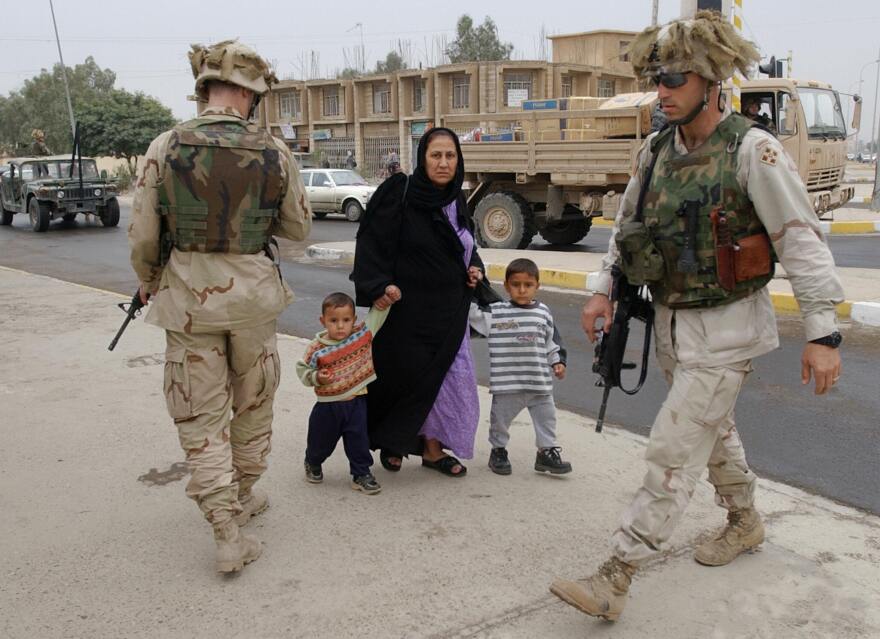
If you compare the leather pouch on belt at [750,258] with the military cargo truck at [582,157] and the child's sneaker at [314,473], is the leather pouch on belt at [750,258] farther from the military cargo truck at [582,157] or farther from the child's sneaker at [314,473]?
the military cargo truck at [582,157]

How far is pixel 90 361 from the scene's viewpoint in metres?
5.99

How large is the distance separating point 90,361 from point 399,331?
3.25 m

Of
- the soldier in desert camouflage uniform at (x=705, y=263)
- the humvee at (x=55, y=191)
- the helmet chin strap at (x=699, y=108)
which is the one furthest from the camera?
the humvee at (x=55, y=191)

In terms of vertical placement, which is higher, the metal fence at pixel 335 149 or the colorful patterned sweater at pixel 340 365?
the metal fence at pixel 335 149

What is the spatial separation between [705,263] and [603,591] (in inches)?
41.8

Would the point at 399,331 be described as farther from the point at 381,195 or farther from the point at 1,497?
the point at 1,497

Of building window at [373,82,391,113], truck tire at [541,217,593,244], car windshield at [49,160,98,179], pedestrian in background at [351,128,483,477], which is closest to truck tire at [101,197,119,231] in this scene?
car windshield at [49,160,98,179]

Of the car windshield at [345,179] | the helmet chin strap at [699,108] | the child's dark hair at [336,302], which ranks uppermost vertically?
the helmet chin strap at [699,108]

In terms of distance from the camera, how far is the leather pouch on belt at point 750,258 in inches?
101

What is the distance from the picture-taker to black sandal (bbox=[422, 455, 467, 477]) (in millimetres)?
3859

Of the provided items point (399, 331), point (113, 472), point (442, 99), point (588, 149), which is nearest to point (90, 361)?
point (113, 472)

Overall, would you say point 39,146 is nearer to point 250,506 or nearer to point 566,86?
point 250,506

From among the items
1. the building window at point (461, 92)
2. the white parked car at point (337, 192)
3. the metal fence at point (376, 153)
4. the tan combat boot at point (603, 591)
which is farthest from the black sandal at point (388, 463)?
the metal fence at point (376, 153)

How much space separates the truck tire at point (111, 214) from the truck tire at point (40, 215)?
1.19m
